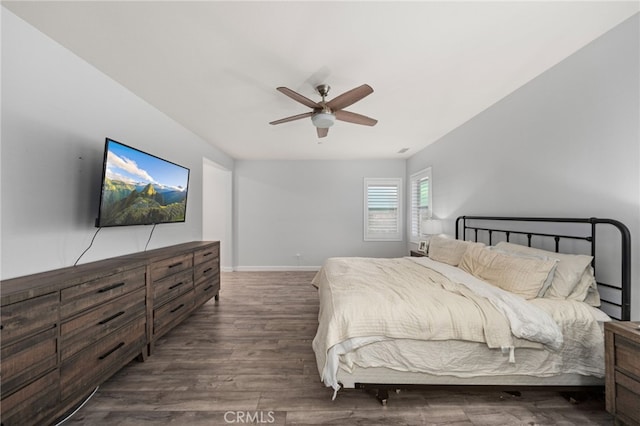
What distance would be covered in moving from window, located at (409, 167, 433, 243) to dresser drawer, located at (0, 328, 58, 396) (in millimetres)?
4687

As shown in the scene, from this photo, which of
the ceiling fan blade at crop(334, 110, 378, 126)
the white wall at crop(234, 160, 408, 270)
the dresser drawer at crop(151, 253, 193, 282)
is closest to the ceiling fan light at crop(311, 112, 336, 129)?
the ceiling fan blade at crop(334, 110, 378, 126)

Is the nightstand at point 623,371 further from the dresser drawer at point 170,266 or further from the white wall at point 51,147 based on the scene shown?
the white wall at point 51,147

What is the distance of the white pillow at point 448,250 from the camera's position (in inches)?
109

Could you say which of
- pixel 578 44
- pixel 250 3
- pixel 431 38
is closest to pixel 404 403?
pixel 431 38

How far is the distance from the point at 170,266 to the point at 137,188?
0.83m

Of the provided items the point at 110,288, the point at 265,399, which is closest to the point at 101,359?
the point at 110,288

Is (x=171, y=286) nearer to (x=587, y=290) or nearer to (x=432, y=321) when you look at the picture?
(x=432, y=321)

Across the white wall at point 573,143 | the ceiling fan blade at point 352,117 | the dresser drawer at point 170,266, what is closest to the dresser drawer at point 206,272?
the dresser drawer at point 170,266

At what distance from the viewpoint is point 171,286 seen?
2.43 meters

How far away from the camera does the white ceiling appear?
4.82 ft

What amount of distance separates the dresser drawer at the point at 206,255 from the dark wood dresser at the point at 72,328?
541 mm

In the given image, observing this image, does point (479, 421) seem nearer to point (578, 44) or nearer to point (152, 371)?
point (152, 371)

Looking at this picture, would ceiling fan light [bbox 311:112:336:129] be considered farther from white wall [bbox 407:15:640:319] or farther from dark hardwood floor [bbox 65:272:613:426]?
dark hardwood floor [bbox 65:272:613:426]

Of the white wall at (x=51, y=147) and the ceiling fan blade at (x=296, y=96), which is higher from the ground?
the ceiling fan blade at (x=296, y=96)
